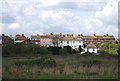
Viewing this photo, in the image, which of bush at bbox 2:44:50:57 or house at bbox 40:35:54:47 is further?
house at bbox 40:35:54:47

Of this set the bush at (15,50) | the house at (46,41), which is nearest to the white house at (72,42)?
the house at (46,41)

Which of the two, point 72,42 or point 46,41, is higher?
point 46,41

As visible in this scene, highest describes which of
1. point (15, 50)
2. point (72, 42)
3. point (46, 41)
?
point (46, 41)

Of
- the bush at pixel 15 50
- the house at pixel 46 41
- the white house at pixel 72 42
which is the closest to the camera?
the bush at pixel 15 50

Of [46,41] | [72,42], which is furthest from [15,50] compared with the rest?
[72,42]

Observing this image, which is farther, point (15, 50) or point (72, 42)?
point (72, 42)

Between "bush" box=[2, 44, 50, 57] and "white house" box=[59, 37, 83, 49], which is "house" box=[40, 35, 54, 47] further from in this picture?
"bush" box=[2, 44, 50, 57]

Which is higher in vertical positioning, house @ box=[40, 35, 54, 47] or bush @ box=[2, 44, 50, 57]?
house @ box=[40, 35, 54, 47]

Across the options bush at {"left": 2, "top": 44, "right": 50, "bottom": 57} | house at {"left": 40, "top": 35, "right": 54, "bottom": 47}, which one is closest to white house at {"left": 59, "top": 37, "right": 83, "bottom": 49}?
house at {"left": 40, "top": 35, "right": 54, "bottom": 47}

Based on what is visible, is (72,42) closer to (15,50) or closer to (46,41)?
(46,41)

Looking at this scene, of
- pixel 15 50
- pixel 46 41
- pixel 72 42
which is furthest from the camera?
pixel 72 42

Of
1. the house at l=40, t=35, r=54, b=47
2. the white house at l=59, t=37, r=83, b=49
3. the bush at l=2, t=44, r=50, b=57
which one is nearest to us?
the bush at l=2, t=44, r=50, b=57

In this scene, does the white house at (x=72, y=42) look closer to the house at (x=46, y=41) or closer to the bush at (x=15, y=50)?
the house at (x=46, y=41)

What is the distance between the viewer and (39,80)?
12164 mm
